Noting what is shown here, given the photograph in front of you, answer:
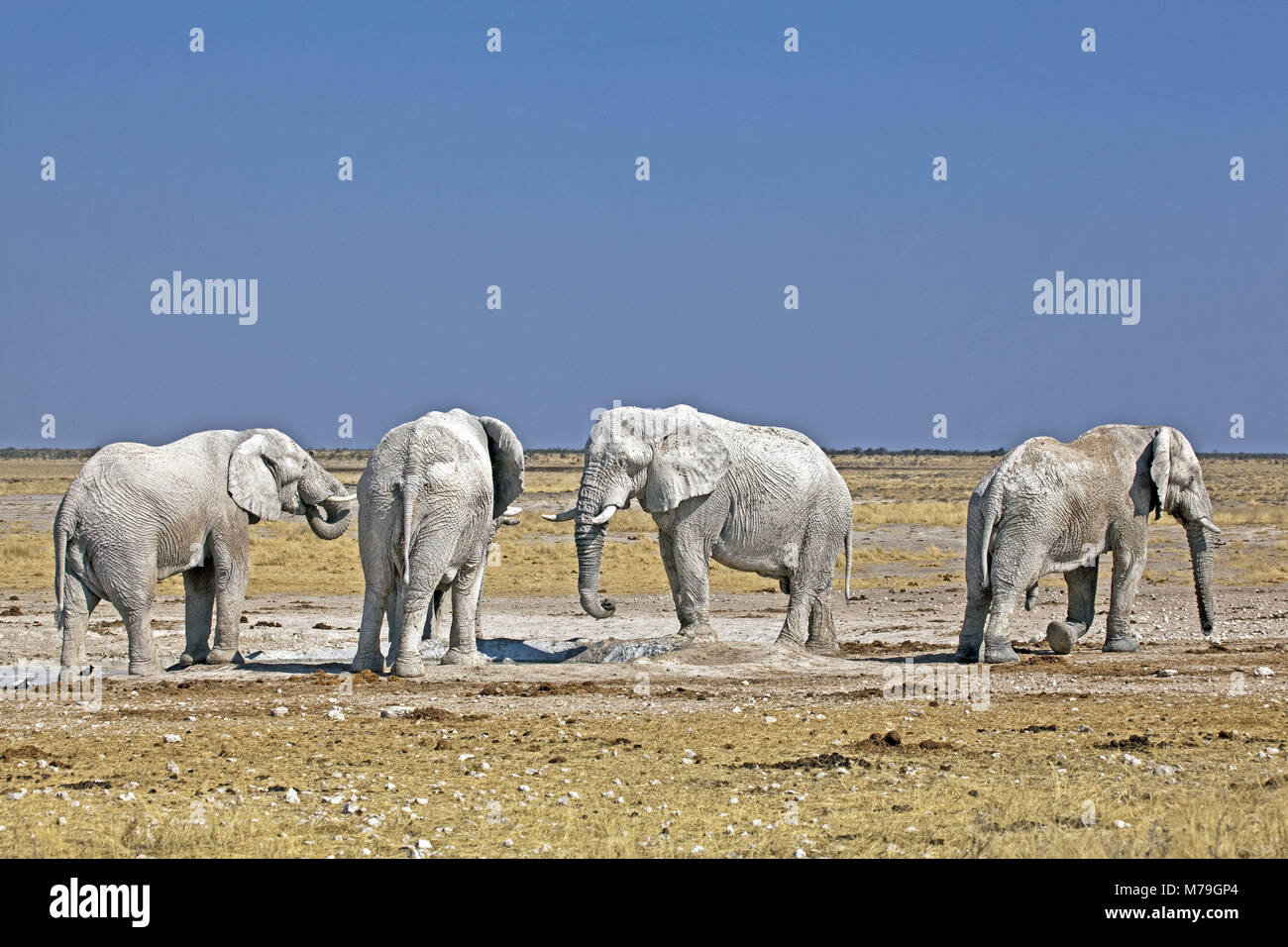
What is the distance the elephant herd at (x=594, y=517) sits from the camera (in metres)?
18.1

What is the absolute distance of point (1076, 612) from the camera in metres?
20.7

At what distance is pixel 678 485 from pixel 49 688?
7.60 m

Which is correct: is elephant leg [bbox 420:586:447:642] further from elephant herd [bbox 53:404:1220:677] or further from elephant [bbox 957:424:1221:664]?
elephant [bbox 957:424:1221:664]

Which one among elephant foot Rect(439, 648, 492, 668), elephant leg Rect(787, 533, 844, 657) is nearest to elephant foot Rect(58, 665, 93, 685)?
elephant foot Rect(439, 648, 492, 668)

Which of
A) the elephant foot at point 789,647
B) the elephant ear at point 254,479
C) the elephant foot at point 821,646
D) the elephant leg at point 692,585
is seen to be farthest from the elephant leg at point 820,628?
the elephant ear at point 254,479

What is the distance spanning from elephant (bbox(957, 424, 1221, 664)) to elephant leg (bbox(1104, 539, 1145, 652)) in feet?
0.04

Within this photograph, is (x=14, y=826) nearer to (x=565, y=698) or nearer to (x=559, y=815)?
(x=559, y=815)

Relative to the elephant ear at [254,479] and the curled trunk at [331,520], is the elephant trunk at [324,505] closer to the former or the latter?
the curled trunk at [331,520]

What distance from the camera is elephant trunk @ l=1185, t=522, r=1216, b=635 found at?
69.9ft

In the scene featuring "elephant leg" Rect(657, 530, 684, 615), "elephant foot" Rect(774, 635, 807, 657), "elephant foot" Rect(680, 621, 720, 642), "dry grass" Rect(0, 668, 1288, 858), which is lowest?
"dry grass" Rect(0, 668, 1288, 858)

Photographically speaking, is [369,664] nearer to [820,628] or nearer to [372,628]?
[372,628]

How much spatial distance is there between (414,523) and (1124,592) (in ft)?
30.6

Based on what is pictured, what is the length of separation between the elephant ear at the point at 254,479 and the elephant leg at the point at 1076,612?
32.8 ft

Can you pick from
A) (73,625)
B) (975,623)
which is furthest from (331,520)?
(975,623)
